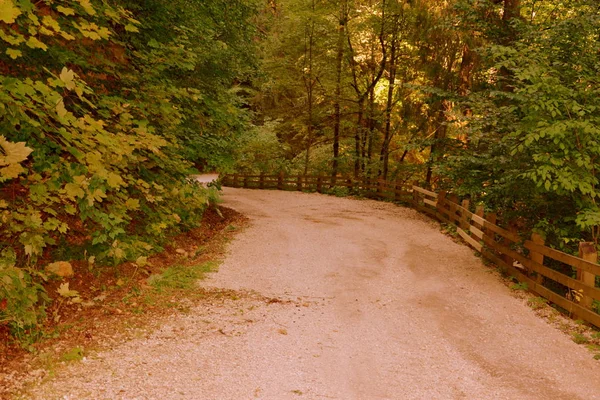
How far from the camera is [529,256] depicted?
8.65 meters

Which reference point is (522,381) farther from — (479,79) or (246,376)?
(479,79)

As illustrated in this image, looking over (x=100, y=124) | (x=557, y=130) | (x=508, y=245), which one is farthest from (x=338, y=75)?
(x=100, y=124)

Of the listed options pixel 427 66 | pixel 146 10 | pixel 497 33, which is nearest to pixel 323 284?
pixel 146 10

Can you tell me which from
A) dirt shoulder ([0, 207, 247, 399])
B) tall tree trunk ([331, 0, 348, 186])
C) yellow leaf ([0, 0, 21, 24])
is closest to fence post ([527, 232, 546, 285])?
dirt shoulder ([0, 207, 247, 399])

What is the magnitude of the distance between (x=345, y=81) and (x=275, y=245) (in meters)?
17.6

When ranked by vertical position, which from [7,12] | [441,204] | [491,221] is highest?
[7,12]

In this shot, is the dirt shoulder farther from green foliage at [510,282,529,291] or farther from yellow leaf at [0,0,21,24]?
green foliage at [510,282,529,291]

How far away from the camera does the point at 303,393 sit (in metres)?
4.48

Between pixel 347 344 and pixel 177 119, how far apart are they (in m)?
4.57

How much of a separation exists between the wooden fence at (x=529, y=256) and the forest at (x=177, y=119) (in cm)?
49

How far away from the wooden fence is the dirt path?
1.83 feet

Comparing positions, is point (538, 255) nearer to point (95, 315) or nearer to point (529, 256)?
point (529, 256)

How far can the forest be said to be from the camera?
482cm

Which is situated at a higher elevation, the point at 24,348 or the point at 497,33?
the point at 497,33
